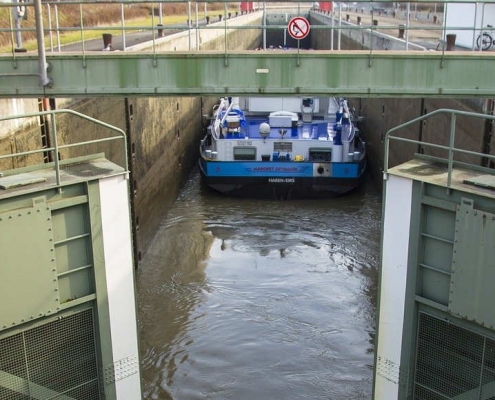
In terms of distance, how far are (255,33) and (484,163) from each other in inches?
2062

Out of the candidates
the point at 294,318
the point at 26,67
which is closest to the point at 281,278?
the point at 294,318

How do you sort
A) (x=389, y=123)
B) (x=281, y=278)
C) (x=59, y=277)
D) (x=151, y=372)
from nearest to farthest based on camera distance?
(x=59, y=277)
(x=151, y=372)
(x=281, y=278)
(x=389, y=123)

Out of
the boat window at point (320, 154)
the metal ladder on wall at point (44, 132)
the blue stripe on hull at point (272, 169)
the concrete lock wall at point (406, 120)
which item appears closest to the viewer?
the metal ladder on wall at point (44, 132)

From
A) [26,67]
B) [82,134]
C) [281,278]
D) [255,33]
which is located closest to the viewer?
[26,67]

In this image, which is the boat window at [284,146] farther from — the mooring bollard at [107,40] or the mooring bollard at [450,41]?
the mooring bollard at [450,41]

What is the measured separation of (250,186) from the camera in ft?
69.8

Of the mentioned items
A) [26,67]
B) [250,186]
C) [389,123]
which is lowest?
[250,186]

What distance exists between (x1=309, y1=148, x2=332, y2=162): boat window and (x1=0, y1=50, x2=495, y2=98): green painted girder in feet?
36.1

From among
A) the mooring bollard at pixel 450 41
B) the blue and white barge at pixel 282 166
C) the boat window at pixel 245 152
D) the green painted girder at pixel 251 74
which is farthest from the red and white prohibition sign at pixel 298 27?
the boat window at pixel 245 152

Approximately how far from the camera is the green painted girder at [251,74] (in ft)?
32.9

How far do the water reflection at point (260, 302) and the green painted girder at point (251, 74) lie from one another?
514cm

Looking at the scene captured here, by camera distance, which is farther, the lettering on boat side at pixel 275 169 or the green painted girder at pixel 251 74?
the lettering on boat side at pixel 275 169

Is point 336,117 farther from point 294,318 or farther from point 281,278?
point 294,318

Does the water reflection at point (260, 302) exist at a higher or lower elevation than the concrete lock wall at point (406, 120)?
lower
